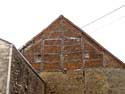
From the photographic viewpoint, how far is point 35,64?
23812mm

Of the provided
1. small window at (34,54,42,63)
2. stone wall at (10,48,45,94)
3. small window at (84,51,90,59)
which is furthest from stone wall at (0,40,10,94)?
small window at (84,51,90,59)

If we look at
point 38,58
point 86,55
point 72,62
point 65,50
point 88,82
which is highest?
point 65,50

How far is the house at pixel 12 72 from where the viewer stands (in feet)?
45.0

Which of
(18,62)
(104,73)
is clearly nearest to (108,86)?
(104,73)

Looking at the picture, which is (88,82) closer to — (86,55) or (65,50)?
(86,55)

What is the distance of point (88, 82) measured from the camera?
72.9ft

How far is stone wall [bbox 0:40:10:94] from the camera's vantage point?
1359 cm

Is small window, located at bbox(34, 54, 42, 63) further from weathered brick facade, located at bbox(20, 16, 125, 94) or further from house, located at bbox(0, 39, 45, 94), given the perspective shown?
house, located at bbox(0, 39, 45, 94)

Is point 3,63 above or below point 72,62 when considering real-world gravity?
below

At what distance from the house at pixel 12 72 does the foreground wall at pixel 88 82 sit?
5797 millimetres

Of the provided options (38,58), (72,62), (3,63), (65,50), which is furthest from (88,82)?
(3,63)

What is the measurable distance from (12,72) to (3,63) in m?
0.54

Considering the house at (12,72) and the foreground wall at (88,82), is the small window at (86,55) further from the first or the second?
the house at (12,72)

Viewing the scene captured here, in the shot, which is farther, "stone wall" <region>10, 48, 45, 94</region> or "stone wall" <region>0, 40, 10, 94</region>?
"stone wall" <region>10, 48, 45, 94</region>
